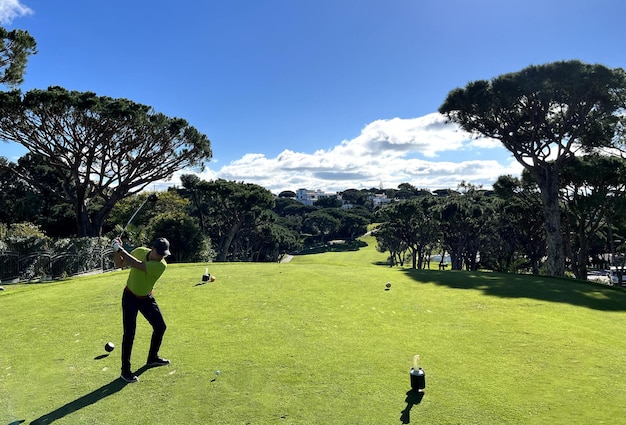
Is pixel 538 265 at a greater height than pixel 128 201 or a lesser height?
lesser

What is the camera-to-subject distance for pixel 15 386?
19.5 feet

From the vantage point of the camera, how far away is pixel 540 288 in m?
14.0

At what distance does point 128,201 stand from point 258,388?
5542 centimetres

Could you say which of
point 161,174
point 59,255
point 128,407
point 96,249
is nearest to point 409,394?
point 128,407

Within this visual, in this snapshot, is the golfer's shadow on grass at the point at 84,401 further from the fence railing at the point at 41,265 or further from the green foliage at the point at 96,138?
the green foliage at the point at 96,138

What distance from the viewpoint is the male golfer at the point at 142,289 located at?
21.3ft

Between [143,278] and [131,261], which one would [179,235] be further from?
[131,261]

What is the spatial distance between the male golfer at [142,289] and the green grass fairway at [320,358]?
1.77ft

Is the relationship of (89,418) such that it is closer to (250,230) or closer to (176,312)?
(176,312)

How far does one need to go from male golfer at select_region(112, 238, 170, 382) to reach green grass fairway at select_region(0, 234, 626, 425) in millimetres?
541

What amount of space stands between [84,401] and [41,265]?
1851 centimetres

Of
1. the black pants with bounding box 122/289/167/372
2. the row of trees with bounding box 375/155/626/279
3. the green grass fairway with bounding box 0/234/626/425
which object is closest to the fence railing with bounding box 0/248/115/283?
the green grass fairway with bounding box 0/234/626/425

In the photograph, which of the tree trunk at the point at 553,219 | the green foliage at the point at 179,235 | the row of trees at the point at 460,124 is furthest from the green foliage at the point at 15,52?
the tree trunk at the point at 553,219

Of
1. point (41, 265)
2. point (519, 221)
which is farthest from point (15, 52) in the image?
point (519, 221)
